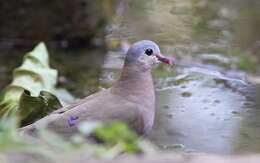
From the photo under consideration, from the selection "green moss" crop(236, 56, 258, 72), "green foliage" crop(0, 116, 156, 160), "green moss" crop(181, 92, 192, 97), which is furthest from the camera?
"green moss" crop(236, 56, 258, 72)

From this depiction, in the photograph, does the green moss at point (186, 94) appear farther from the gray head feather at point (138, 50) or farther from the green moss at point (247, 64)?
the green moss at point (247, 64)

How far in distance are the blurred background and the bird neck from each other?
1.18 feet

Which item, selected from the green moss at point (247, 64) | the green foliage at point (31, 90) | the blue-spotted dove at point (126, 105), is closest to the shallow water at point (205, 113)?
the blue-spotted dove at point (126, 105)

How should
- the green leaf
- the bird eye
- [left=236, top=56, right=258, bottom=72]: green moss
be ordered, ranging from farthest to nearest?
[left=236, top=56, right=258, bottom=72]: green moss, the green leaf, the bird eye

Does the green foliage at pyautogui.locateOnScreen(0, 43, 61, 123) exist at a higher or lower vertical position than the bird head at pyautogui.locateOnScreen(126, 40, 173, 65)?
lower

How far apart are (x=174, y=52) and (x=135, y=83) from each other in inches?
101

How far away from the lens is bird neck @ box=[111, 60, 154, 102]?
3453 millimetres

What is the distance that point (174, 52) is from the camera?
6020mm

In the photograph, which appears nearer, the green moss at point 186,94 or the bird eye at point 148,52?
the bird eye at point 148,52

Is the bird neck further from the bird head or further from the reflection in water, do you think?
the reflection in water

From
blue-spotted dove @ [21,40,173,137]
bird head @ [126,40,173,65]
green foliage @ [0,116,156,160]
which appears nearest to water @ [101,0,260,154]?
blue-spotted dove @ [21,40,173,137]

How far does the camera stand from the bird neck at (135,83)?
3.45 m

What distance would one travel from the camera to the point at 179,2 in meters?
7.00

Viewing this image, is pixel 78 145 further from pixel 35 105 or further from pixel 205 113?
pixel 205 113
